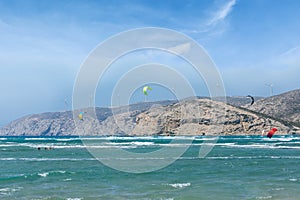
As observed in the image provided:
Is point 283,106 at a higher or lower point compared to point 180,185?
higher

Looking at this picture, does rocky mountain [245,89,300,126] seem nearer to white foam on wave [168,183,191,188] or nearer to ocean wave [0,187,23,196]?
white foam on wave [168,183,191,188]

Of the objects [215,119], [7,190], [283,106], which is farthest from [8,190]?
[283,106]

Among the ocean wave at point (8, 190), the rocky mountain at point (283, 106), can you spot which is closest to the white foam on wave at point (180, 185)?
the ocean wave at point (8, 190)

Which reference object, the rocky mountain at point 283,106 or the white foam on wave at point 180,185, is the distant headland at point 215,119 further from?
the white foam on wave at point 180,185

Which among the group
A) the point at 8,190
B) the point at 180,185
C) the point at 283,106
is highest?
the point at 283,106

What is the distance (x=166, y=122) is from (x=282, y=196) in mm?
137190

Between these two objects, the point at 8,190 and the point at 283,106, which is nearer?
the point at 8,190

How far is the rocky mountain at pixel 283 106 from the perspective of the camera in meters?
165

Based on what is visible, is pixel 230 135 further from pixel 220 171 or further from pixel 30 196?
pixel 30 196

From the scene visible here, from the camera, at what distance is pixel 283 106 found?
6845 inches

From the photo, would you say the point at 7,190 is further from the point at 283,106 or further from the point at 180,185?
the point at 283,106

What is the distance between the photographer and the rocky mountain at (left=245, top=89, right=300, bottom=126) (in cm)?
16512

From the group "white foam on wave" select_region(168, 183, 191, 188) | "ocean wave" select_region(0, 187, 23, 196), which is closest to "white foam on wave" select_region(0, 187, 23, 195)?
"ocean wave" select_region(0, 187, 23, 196)

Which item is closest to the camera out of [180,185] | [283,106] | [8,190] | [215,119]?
[8,190]
